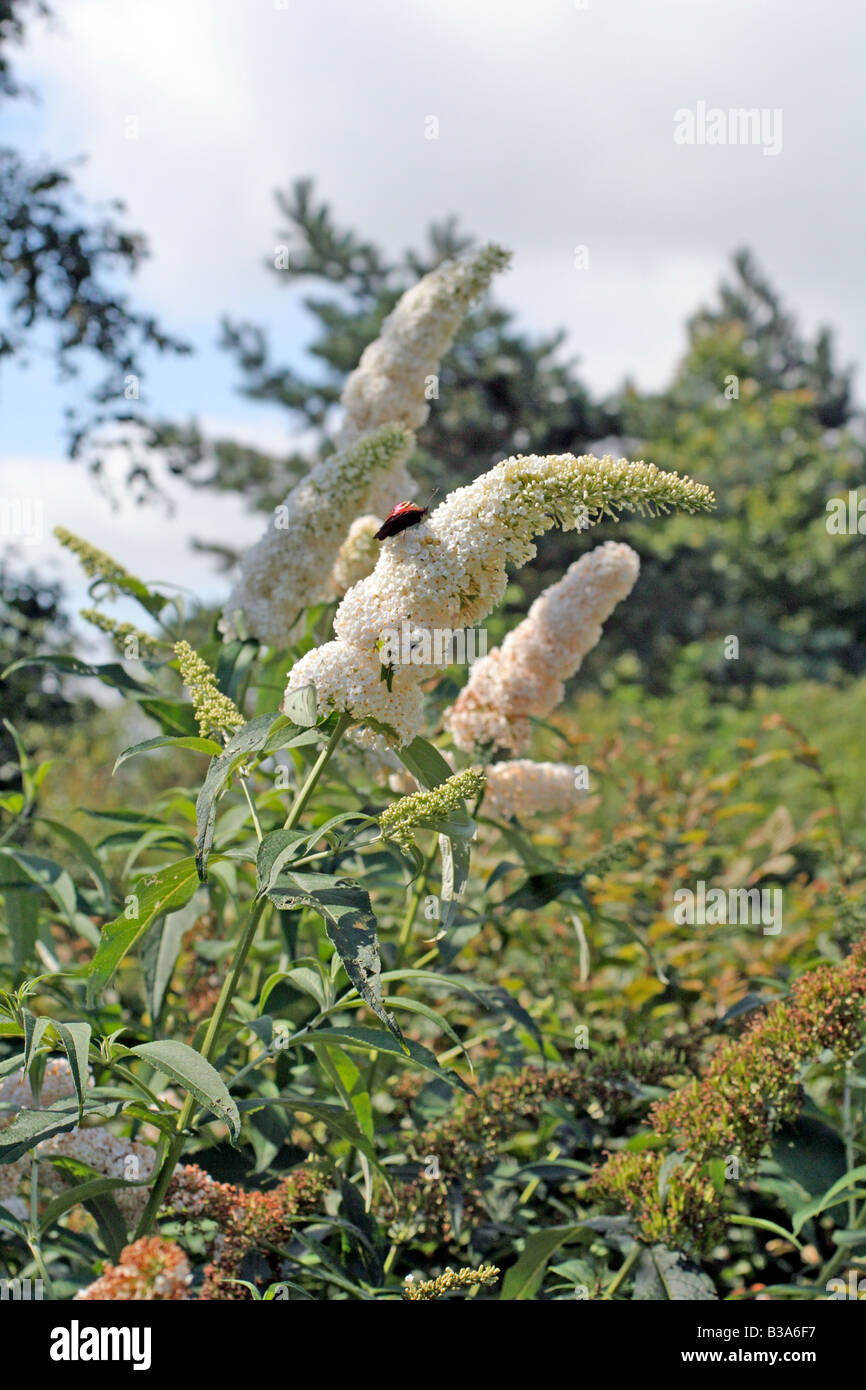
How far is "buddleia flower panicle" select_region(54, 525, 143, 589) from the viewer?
237cm

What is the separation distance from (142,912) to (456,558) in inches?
29.0

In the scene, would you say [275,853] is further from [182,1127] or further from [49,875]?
[49,875]

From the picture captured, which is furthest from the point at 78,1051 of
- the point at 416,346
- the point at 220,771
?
the point at 416,346

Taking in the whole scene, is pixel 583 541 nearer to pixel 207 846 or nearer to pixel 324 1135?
pixel 324 1135

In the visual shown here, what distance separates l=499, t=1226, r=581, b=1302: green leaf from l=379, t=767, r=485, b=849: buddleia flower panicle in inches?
36.1

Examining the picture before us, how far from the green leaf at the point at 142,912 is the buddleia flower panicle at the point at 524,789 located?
0.84 m

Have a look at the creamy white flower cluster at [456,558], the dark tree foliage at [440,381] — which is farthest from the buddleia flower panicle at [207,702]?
the dark tree foliage at [440,381]

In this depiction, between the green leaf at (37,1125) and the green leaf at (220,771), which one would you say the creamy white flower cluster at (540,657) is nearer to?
the green leaf at (220,771)

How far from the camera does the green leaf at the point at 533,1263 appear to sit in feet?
6.43

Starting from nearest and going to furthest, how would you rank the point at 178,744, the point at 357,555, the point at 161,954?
the point at 178,744 → the point at 161,954 → the point at 357,555

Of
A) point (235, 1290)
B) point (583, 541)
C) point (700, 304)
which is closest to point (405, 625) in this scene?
point (235, 1290)

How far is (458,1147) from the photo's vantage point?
7.30ft

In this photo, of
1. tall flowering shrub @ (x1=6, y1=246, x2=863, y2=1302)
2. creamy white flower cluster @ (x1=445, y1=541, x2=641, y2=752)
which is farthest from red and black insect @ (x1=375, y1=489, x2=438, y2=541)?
creamy white flower cluster @ (x1=445, y1=541, x2=641, y2=752)

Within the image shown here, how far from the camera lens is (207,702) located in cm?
174
